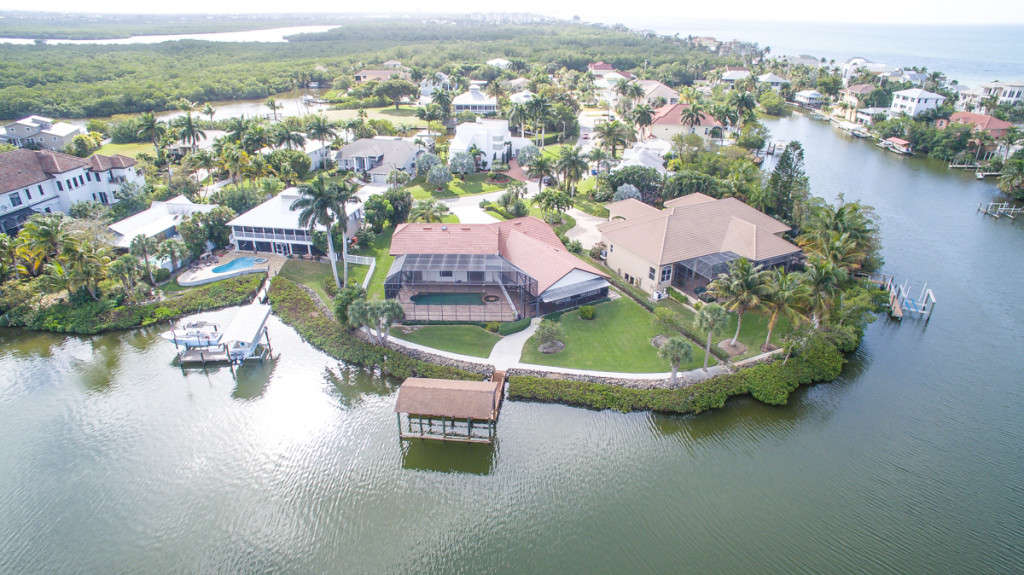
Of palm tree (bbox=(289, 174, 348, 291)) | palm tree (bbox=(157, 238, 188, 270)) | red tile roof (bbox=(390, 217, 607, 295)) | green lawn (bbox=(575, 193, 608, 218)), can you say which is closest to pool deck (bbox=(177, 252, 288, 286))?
palm tree (bbox=(157, 238, 188, 270))

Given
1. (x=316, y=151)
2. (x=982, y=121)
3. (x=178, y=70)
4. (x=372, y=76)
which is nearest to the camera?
(x=316, y=151)

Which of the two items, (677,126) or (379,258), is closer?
(379,258)

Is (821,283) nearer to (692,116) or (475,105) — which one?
(692,116)

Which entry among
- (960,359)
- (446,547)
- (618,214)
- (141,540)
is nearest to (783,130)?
(618,214)

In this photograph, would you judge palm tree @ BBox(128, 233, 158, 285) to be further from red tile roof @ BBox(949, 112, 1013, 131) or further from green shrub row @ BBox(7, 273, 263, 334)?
red tile roof @ BBox(949, 112, 1013, 131)

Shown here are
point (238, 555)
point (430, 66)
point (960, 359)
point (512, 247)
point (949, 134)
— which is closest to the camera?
point (238, 555)

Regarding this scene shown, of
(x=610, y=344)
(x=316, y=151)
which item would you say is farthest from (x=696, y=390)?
(x=316, y=151)

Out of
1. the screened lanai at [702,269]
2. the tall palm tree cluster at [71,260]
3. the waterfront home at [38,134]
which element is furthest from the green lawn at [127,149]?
the screened lanai at [702,269]

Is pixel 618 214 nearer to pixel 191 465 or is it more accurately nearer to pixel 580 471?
pixel 580 471
